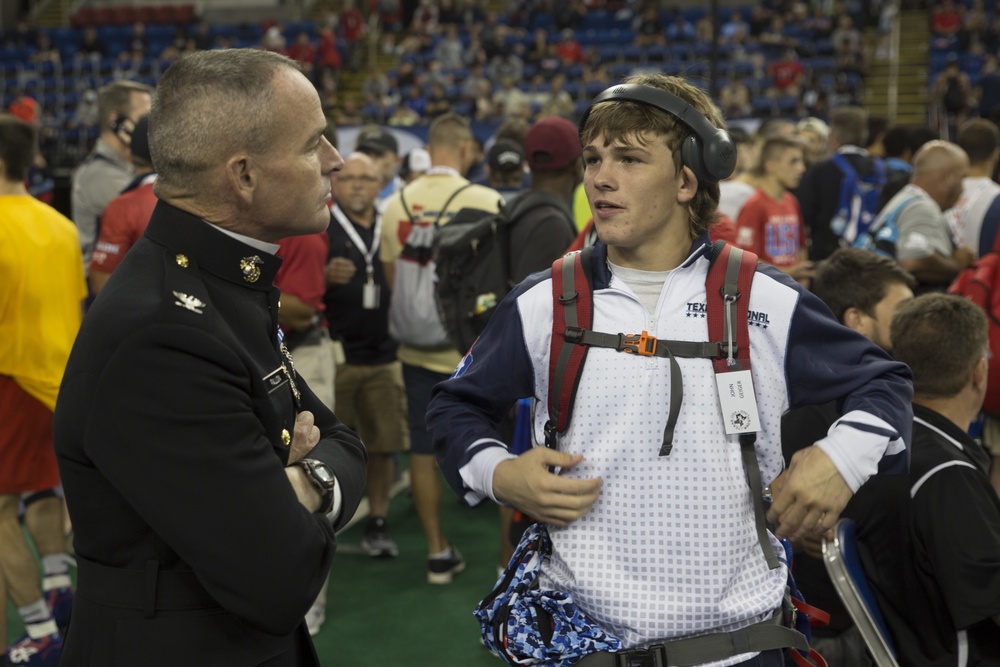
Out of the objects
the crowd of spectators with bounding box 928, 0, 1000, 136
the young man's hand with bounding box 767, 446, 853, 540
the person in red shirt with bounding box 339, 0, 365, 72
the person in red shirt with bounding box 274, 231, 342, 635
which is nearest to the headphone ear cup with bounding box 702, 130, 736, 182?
the young man's hand with bounding box 767, 446, 853, 540

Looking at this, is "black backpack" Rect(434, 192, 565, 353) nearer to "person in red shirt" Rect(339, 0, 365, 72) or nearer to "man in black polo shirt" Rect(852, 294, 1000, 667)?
"man in black polo shirt" Rect(852, 294, 1000, 667)

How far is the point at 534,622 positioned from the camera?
1.77 meters

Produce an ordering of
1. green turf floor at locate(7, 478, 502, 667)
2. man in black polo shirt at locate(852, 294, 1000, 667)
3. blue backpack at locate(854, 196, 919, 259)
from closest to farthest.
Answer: man in black polo shirt at locate(852, 294, 1000, 667), green turf floor at locate(7, 478, 502, 667), blue backpack at locate(854, 196, 919, 259)

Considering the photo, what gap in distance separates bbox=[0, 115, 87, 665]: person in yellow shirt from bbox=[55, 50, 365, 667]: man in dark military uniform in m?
2.29

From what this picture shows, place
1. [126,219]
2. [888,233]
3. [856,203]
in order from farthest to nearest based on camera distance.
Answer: [856,203] → [888,233] → [126,219]

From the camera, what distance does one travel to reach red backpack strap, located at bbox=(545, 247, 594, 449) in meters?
1.78

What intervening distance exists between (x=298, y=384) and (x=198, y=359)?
0.40 meters

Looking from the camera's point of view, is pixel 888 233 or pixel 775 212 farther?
pixel 775 212

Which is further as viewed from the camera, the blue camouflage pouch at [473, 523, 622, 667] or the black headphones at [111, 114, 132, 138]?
the black headphones at [111, 114, 132, 138]

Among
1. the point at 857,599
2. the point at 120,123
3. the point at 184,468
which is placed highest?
the point at 184,468

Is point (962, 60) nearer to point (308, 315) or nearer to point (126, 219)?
point (308, 315)

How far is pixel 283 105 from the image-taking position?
4.98ft

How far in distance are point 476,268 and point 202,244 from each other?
8.46ft

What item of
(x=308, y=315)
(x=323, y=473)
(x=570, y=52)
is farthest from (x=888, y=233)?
(x=570, y=52)
